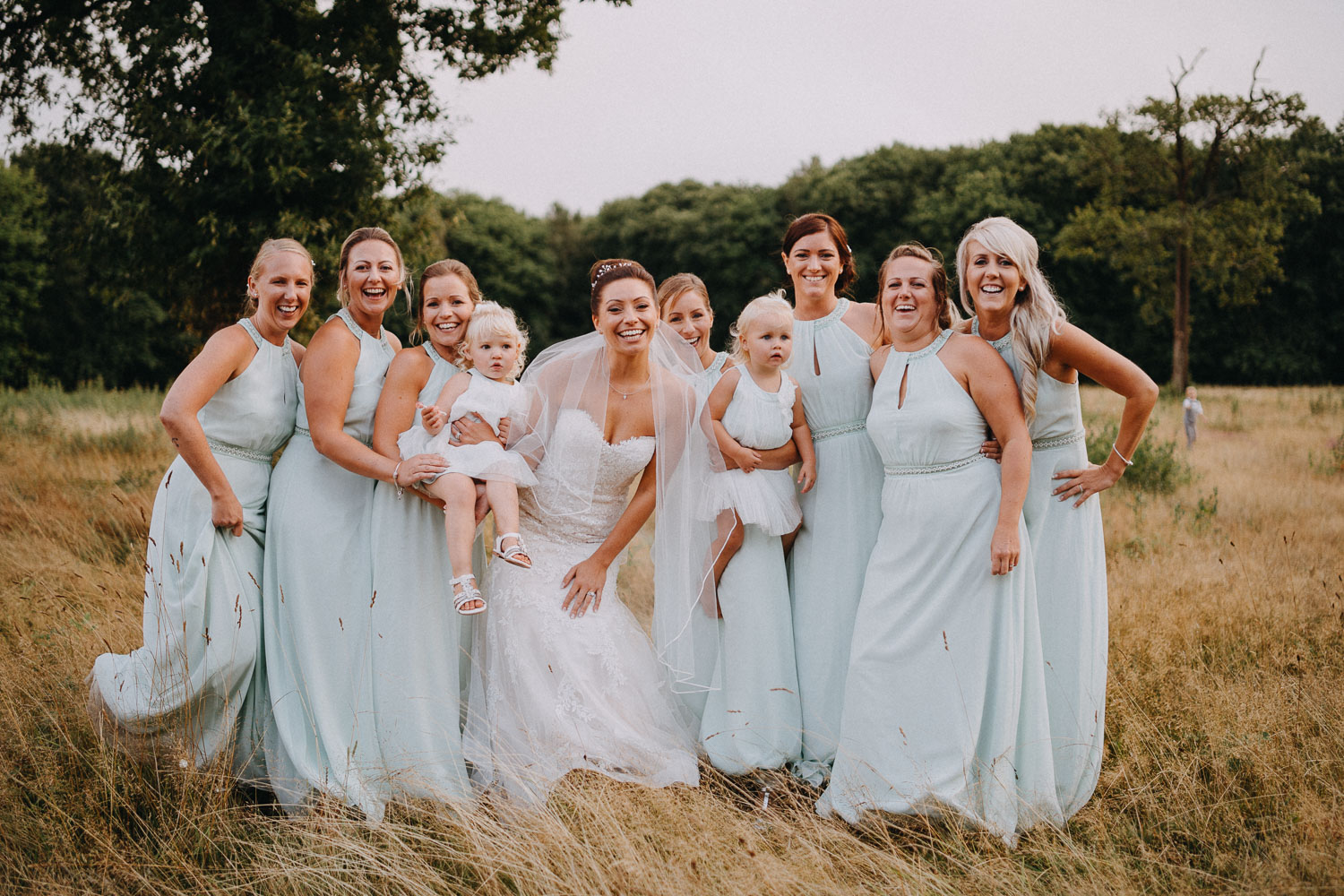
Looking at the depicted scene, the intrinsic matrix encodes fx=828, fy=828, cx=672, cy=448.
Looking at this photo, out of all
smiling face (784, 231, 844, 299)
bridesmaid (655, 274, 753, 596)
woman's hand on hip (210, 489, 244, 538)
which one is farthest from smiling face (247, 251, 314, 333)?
smiling face (784, 231, 844, 299)

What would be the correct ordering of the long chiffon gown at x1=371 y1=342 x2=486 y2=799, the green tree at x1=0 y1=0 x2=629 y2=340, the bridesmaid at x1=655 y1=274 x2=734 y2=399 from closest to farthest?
the long chiffon gown at x1=371 y1=342 x2=486 y2=799
the bridesmaid at x1=655 y1=274 x2=734 y2=399
the green tree at x1=0 y1=0 x2=629 y2=340

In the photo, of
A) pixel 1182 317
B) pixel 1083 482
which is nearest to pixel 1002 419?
pixel 1083 482

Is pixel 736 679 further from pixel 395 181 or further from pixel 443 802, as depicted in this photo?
pixel 395 181

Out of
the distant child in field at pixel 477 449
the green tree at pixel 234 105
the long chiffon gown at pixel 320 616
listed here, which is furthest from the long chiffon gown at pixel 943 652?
the green tree at pixel 234 105

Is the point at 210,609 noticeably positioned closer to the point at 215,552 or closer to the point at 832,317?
the point at 215,552

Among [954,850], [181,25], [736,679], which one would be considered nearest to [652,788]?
[736,679]

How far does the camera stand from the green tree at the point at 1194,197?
2631 centimetres

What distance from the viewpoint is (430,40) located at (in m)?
11.2

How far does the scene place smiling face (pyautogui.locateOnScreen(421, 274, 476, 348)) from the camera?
398 centimetres

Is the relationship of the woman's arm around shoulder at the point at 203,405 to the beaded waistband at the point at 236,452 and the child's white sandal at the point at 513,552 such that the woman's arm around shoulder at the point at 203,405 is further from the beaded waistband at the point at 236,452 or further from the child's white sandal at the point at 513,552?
the child's white sandal at the point at 513,552

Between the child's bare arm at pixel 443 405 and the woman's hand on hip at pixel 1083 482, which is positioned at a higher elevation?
the child's bare arm at pixel 443 405

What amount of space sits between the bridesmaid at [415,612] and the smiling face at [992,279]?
7.46 ft

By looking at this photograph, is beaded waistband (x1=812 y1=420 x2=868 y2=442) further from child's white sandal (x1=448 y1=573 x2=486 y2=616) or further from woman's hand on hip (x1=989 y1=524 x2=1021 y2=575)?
child's white sandal (x1=448 y1=573 x2=486 y2=616)

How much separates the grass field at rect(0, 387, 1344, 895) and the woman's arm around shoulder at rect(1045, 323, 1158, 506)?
135 cm
